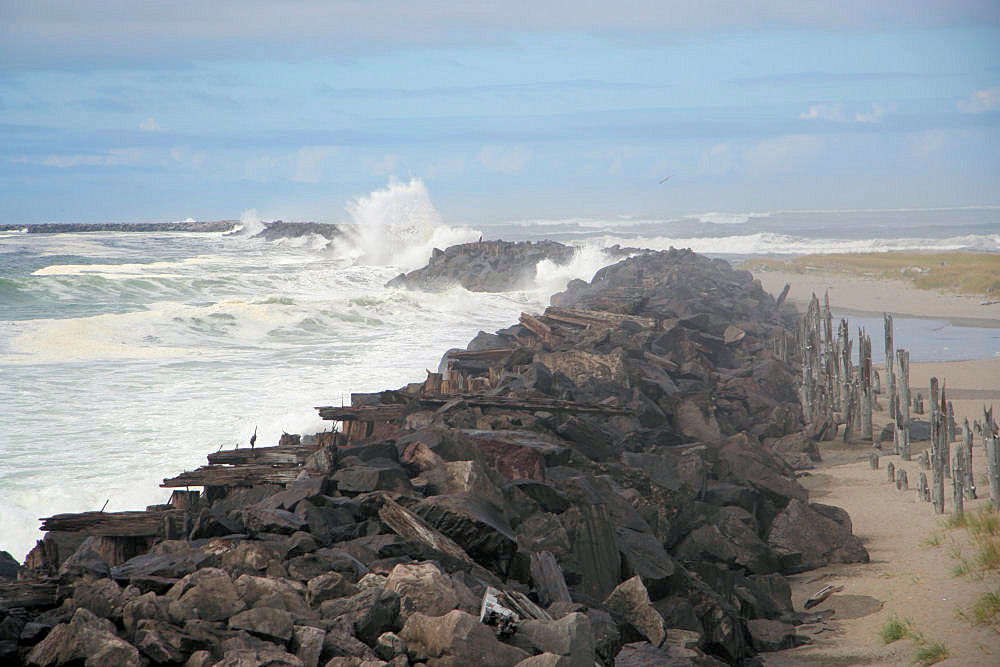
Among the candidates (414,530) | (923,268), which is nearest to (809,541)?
(414,530)

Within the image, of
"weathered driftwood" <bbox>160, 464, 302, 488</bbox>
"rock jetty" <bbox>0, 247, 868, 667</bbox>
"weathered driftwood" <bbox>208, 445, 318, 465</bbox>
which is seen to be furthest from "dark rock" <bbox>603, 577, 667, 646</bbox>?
"weathered driftwood" <bbox>208, 445, 318, 465</bbox>

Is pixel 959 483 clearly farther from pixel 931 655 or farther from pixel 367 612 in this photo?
pixel 367 612

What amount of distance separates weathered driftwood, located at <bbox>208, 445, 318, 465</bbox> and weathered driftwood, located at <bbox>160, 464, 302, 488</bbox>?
184mm

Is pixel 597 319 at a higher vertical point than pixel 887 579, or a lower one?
higher

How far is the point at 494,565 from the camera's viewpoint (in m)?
5.12

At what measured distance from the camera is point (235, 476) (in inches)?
269

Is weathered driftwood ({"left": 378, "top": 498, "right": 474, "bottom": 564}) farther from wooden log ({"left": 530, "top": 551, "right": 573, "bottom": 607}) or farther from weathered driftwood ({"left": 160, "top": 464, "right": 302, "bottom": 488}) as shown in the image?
weathered driftwood ({"left": 160, "top": 464, "right": 302, "bottom": 488})

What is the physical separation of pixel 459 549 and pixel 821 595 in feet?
10.1

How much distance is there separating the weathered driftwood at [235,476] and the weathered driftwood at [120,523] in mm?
948

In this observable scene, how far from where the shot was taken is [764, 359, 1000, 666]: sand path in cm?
559

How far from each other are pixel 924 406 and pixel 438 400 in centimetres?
924

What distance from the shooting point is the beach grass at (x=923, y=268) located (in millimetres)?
35812

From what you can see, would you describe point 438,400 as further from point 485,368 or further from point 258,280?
point 258,280

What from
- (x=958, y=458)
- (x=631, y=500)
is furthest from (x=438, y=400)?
(x=958, y=458)
